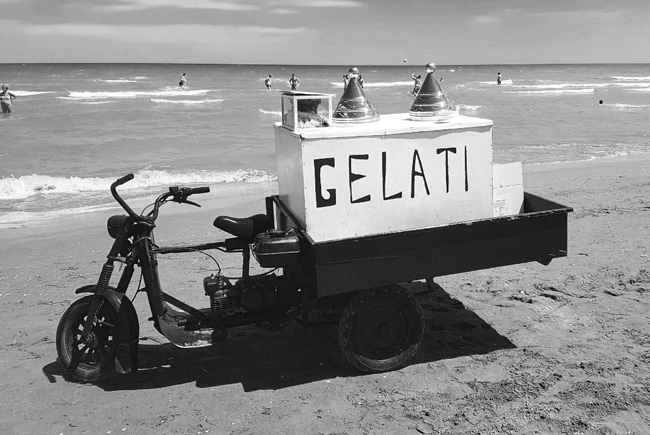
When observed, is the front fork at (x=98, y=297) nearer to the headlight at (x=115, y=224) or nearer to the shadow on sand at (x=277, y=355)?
the headlight at (x=115, y=224)

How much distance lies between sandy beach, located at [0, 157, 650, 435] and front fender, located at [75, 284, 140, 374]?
0.18 m

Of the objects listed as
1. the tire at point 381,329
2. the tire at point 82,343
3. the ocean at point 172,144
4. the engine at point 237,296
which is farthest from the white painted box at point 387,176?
the ocean at point 172,144

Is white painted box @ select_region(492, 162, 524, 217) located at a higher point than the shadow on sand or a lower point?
higher

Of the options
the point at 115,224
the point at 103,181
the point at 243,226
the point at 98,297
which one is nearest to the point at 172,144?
the point at 103,181

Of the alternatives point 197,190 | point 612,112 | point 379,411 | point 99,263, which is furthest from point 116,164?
point 612,112

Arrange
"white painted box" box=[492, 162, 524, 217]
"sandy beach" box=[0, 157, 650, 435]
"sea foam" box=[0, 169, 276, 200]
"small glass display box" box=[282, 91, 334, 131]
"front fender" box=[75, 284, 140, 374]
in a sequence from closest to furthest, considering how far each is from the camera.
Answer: "sandy beach" box=[0, 157, 650, 435]
"small glass display box" box=[282, 91, 334, 131]
"front fender" box=[75, 284, 140, 374]
"white painted box" box=[492, 162, 524, 217]
"sea foam" box=[0, 169, 276, 200]

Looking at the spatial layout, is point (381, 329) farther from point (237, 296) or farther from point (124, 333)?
point (124, 333)

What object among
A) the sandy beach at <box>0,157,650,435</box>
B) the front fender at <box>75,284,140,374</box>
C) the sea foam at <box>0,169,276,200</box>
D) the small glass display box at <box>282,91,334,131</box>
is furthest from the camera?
the sea foam at <box>0,169,276,200</box>

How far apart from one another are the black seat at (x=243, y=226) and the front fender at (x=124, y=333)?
85 cm

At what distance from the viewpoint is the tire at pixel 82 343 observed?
4293 mm

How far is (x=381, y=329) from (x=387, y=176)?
1109 millimetres

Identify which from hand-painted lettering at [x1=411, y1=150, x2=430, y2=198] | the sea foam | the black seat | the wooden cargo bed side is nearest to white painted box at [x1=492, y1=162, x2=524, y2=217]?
the wooden cargo bed side

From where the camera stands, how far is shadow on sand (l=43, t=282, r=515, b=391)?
174 inches

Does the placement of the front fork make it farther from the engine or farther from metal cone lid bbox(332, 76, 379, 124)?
metal cone lid bbox(332, 76, 379, 124)
